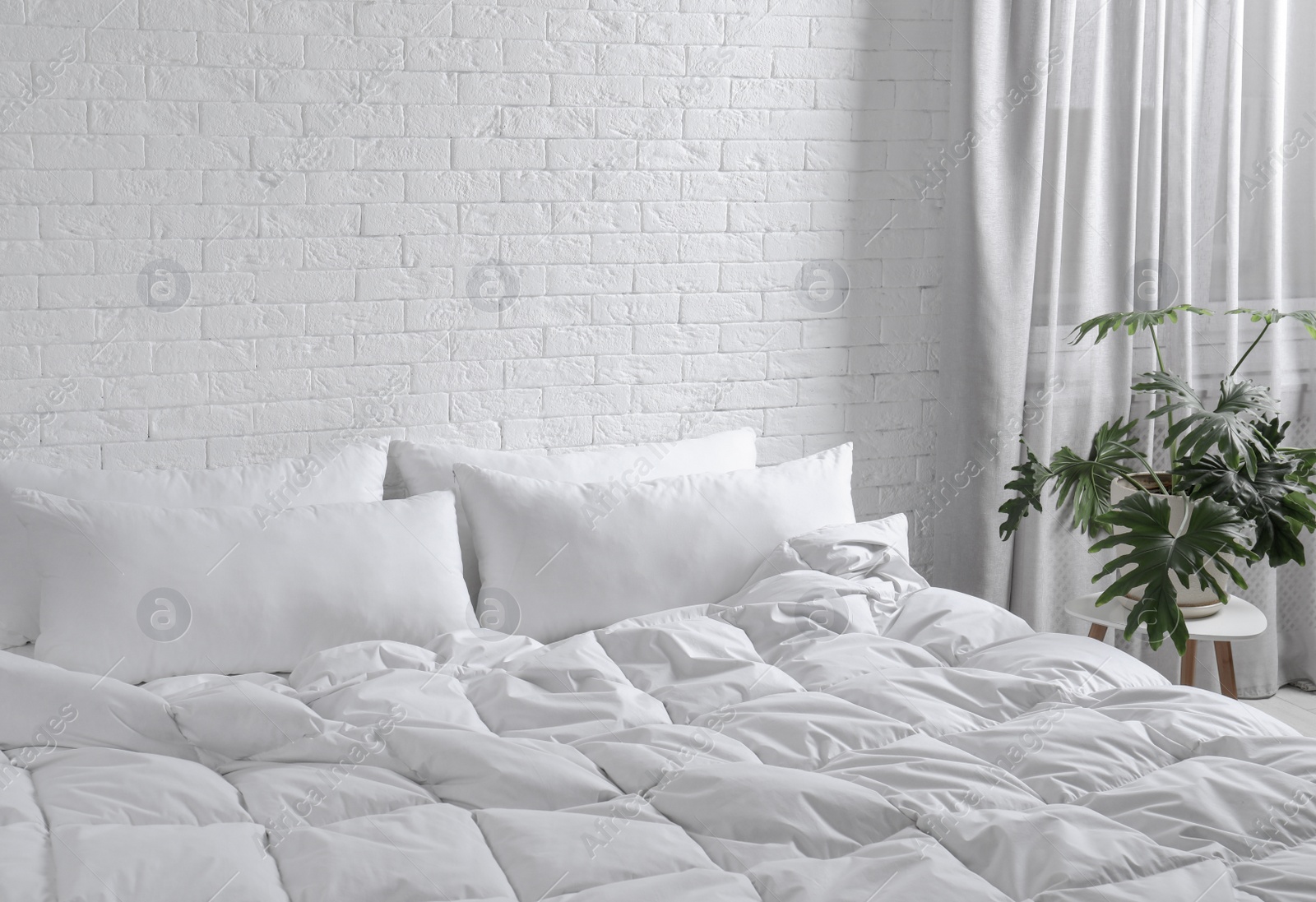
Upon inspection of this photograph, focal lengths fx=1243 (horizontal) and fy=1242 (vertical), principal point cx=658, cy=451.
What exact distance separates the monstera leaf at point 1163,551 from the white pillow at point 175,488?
1.62m

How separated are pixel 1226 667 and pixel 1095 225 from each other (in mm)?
1184

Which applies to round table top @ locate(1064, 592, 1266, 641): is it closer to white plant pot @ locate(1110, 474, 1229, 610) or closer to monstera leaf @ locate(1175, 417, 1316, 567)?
white plant pot @ locate(1110, 474, 1229, 610)

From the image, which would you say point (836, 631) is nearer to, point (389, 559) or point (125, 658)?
point (389, 559)

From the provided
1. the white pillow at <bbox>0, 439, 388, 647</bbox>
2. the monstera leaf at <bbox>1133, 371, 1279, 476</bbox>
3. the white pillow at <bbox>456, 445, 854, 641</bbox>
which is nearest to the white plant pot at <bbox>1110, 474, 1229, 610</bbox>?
the monstera leaf at <bbox>1133, 371, 1279, 476</bbox>

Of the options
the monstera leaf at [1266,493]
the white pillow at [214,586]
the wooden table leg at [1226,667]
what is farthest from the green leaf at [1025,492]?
the white pillow at [214,586]

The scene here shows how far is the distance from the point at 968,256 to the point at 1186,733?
5.38ft

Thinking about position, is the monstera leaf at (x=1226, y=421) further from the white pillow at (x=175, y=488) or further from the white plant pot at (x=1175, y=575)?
the white pillow at (x=175, y=488)

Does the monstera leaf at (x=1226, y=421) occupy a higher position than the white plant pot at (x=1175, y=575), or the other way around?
the monstera leaf at (x=1226, y=421)

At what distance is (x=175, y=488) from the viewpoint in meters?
2.52

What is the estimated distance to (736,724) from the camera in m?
1.98

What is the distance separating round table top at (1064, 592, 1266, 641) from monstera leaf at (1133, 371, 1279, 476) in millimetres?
380

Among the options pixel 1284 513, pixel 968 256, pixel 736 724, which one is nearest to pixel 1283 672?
pixel 1284 513

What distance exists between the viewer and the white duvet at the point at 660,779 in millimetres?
1499

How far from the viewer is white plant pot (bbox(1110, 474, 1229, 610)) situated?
2861 millimetres
